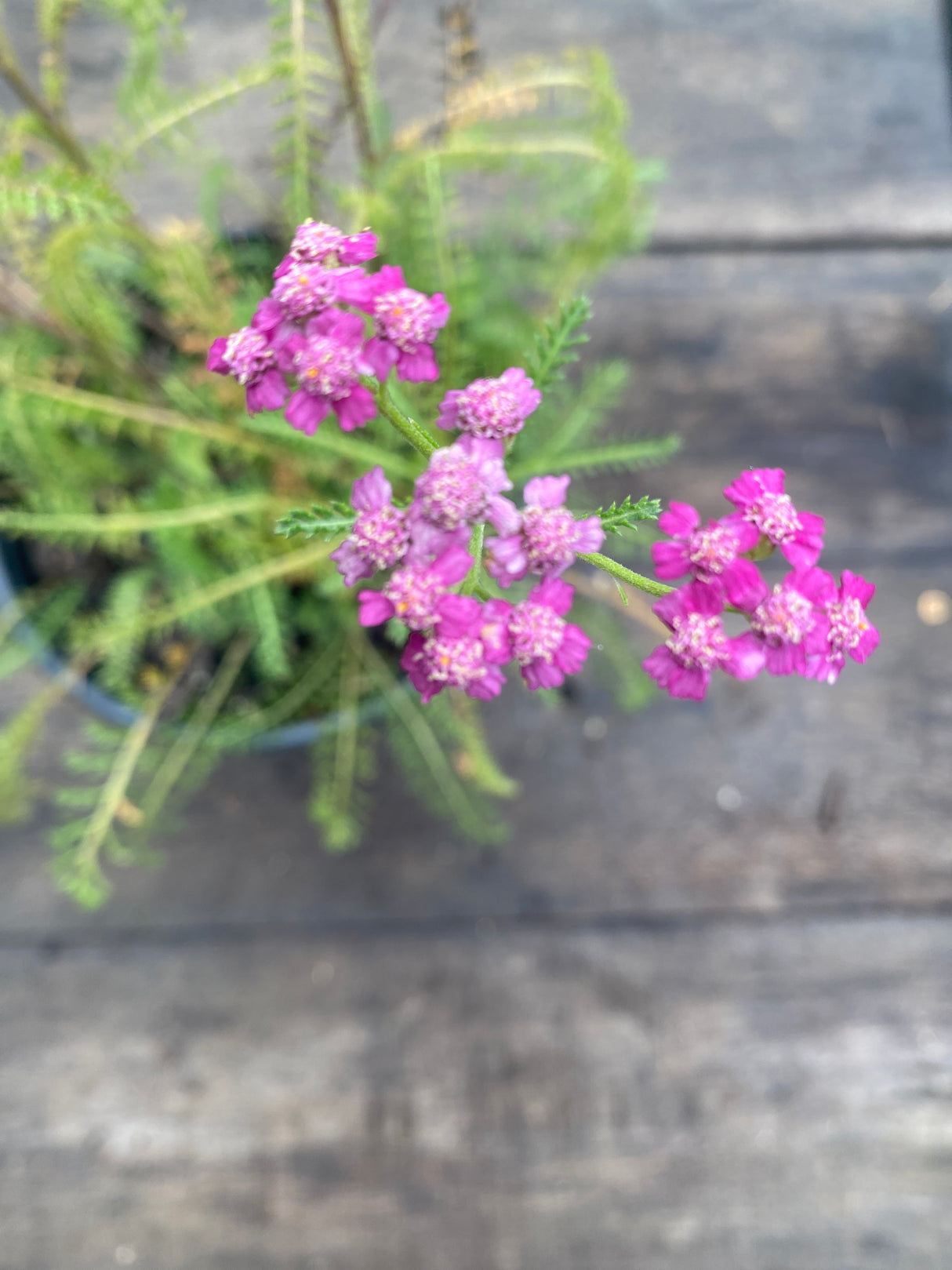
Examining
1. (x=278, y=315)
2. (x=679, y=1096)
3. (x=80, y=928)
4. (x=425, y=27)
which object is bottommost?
(x=679, y=1096)

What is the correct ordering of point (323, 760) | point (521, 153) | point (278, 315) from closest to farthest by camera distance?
point (278, 315), point (521, 153), point (323, 760)

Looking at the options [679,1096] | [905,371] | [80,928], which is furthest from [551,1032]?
[905,371]

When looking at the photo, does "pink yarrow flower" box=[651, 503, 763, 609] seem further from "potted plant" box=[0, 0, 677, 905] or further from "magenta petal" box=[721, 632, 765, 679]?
"potted plant" box=[0, 0, 677, 905]

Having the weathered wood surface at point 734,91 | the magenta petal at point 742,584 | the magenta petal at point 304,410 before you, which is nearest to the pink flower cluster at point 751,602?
the magenta petal at point 742,584

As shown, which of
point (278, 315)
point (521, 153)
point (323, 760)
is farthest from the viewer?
A: point (323, 760)

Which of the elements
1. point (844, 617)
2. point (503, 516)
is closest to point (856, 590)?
point (844, 617)

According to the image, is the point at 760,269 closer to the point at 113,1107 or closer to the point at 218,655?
the point at 218,655

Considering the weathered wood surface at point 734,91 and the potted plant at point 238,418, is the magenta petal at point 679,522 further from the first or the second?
the weathered wood surface at point 734,91

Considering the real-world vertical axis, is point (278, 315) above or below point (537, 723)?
above
